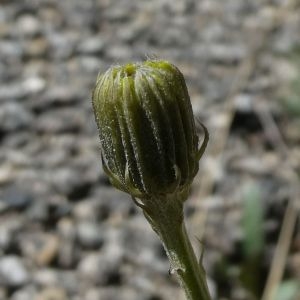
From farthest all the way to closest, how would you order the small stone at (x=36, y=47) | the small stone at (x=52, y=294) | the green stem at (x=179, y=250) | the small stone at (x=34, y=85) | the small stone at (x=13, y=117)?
the small stone at (x=36, y=47) → the small stone at (x=34, y=85) → the small stone at (x=13, y=117) → the small stone at (x=52, y=294) → the green stem at (x=179, y=250)

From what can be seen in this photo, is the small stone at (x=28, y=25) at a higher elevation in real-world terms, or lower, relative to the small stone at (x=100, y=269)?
higher

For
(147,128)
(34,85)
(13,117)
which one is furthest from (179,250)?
(34,85)

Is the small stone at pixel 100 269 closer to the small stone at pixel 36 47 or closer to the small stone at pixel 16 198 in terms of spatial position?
the small stone at pixel 16 198

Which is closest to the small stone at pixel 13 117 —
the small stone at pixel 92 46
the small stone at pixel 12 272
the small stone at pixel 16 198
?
the small stone at pixel 16 198

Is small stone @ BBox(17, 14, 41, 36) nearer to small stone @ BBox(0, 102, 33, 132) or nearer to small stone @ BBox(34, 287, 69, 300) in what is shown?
small stone @ BBox(0, 102, 33, 132)

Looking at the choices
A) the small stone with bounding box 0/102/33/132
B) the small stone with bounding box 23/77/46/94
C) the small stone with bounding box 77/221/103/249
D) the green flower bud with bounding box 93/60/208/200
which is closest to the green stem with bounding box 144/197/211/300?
the green flower bud with bounding box 93/60/208/200

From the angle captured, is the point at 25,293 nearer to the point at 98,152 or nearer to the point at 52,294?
the point at 52,294
